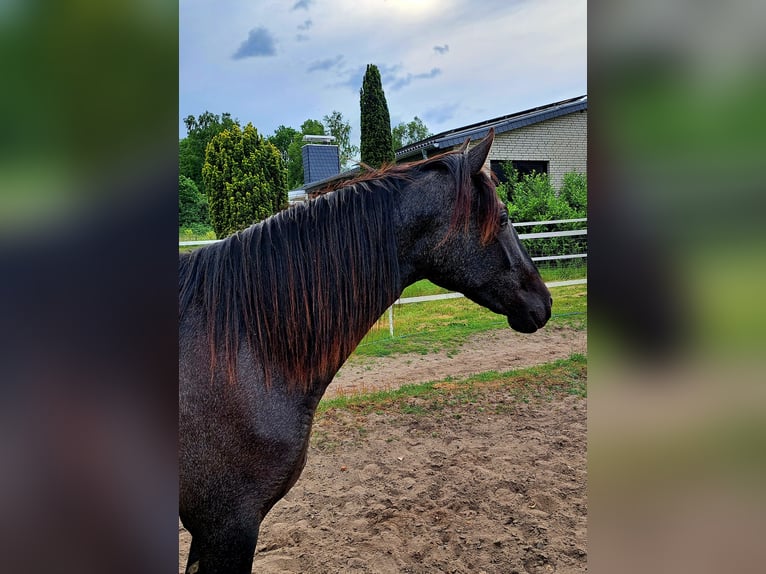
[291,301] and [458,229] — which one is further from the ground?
[458,229]

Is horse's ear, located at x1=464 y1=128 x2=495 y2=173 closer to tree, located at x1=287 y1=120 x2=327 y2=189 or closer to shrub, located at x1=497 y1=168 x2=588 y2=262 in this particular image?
shrub, located at x1=497 y1=168 x2=588 y2=262

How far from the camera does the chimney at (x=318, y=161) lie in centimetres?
1678

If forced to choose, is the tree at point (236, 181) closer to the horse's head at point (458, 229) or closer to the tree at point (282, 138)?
the horse's head at point (458, 229)

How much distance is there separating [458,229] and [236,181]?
942cm

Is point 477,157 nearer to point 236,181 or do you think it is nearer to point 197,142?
point 236,181

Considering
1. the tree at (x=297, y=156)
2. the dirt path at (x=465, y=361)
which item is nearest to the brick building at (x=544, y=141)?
the dirt path at (x=465, y=361)

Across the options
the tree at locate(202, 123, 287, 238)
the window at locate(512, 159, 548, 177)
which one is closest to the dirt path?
the tree at locate(202, 123, 287, 238)

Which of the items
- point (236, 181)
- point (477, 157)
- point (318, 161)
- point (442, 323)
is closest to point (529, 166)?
point (442, 323)

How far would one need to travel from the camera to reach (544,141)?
11656 mm

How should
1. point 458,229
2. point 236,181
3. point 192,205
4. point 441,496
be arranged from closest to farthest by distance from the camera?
1. point 458,229
2. point 441,496
3. point 236,181
4. point 192,205

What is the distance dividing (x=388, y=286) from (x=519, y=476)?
2085mm
